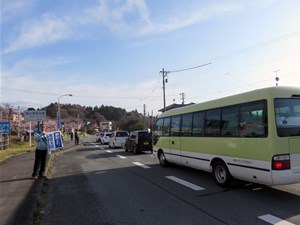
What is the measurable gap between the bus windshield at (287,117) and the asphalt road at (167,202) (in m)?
1.62

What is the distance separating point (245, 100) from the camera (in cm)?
834

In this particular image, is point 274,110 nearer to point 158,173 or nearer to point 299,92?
point 299,92

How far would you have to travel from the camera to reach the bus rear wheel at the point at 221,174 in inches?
352

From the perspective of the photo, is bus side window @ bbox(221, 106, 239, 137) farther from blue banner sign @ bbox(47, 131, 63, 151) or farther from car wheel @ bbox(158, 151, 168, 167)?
blue banner sign @ bbox(47, 131, 63, 151)

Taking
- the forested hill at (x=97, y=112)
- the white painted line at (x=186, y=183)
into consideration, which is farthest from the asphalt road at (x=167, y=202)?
the forested hill at (x=97, y=112)

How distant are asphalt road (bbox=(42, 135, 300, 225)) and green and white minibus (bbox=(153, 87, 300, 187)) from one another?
578 mm

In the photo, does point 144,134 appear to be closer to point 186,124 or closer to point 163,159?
point 163,159

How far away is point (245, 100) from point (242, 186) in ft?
8.47

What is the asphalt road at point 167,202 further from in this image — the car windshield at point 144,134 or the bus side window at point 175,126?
the car windshield at point 144,134

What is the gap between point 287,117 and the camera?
7512 millimetres

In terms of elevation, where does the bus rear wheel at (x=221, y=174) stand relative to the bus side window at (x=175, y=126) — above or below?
below

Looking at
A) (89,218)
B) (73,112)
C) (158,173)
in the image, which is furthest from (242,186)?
(73,112)

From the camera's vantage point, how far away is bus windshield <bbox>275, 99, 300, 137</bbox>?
289 inches

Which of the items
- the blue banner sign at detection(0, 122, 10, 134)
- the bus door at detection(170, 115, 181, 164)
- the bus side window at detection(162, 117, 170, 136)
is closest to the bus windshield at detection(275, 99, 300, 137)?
the bus door at detection(170, 115, 181, 164)
